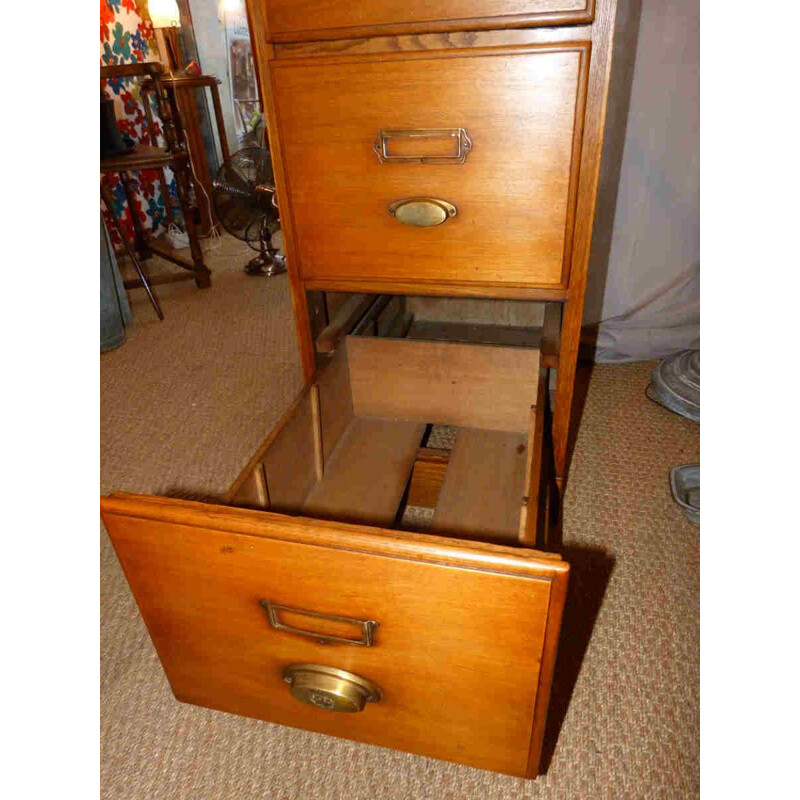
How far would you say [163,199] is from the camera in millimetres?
2928

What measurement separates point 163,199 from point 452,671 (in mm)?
2926

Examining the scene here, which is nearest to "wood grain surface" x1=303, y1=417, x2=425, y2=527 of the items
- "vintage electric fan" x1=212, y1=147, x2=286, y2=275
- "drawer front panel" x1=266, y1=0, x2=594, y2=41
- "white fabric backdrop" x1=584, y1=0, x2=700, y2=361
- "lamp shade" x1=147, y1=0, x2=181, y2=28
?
"drawer front panel" x1=266, y1=0, x2=594, y2=41

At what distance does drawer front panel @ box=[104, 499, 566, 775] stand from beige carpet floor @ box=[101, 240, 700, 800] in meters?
0.13

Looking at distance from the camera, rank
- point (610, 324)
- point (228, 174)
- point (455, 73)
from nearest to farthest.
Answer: point (455, 73) → point (610, 324) → point (228, 174)

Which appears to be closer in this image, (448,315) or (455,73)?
(455,73)

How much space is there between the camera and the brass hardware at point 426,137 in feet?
2.42

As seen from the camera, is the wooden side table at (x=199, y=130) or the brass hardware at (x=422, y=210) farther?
the wooden side table at (x=199, y=130)

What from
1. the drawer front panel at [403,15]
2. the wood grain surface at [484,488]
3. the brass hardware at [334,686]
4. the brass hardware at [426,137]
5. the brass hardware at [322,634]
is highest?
the drawer front panel at [403,15]

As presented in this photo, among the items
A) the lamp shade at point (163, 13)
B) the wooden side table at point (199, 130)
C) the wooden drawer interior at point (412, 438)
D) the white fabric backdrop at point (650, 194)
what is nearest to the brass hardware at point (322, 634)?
the wooden drawer interior at point (412, 438)

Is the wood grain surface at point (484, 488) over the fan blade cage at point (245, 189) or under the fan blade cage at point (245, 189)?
under

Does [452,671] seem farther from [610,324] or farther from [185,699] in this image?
[610,324]

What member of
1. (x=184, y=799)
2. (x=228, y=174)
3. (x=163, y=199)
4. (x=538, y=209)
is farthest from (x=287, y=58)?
(x=163, y=199)

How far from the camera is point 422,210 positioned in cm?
79

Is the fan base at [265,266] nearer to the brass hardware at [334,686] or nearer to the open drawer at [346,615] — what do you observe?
the open drawer at [346,615]
